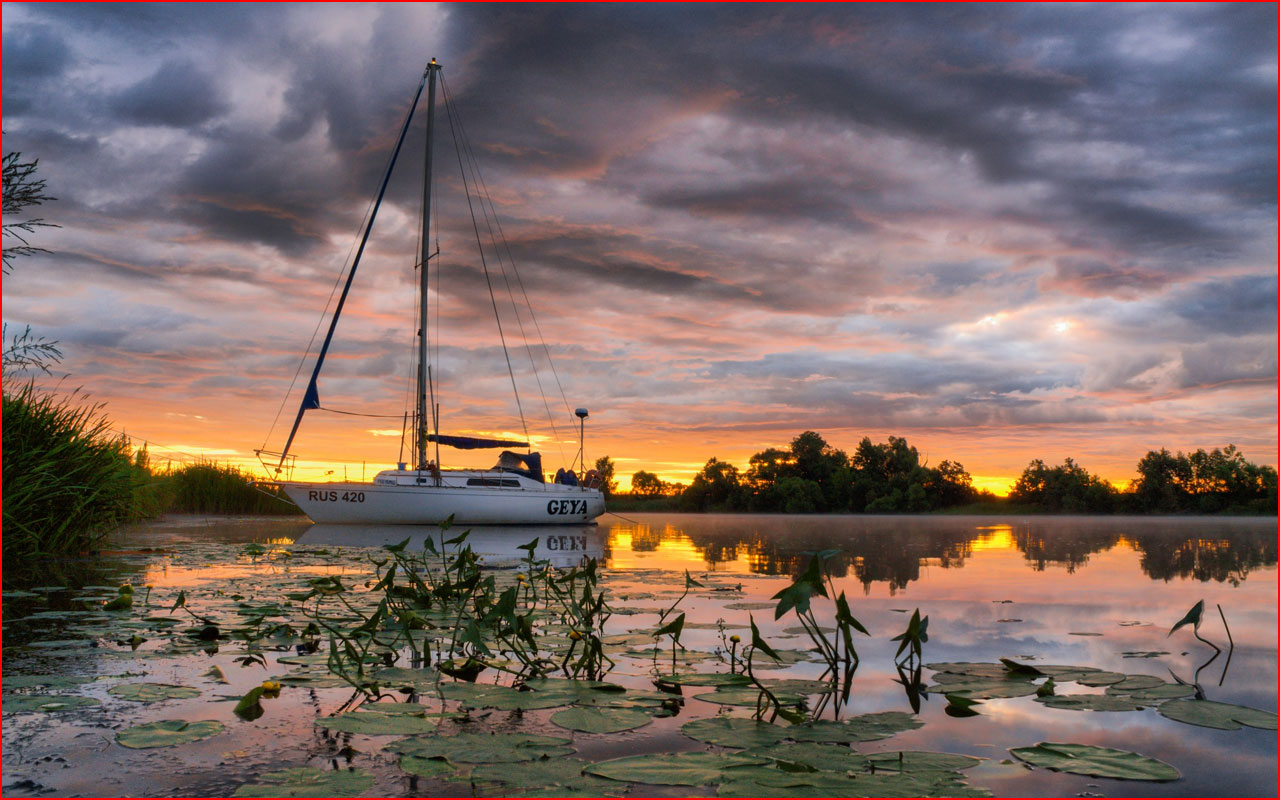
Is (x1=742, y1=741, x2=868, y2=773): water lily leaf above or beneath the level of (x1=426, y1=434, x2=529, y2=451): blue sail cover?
beneath

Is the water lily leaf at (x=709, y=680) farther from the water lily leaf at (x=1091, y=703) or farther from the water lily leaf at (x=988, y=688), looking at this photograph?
the water lily leaf at (x=1091, y=703)

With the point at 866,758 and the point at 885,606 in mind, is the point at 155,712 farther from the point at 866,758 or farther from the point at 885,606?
the point at 885,606

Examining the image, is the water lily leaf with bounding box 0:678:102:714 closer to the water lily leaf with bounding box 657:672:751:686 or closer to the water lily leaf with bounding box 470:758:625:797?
the water lily leaf with bounding box 470:758:625:797

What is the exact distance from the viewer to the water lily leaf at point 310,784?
1657 millimetres

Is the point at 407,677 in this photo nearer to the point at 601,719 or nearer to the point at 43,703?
the point at 601,719

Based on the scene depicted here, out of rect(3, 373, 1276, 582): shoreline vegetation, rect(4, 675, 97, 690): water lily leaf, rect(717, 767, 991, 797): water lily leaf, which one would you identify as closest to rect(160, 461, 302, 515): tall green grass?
rect(3, 373, 1276, 582): shoreline vegetation

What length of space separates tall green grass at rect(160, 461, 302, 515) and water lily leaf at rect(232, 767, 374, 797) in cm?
2193

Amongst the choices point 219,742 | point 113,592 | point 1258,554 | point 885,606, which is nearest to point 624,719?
point 219,742

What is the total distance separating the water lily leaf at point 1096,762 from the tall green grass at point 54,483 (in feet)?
24.6

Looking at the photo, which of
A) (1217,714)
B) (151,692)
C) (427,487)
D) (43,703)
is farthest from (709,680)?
(427,487)

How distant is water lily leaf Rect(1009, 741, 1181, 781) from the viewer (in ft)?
6.05

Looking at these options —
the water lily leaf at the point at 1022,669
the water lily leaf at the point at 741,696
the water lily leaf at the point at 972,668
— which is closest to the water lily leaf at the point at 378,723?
the water lily leaf at the point at 741,696

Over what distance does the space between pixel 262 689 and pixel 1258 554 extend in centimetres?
1175

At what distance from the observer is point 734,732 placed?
216 centimetres
